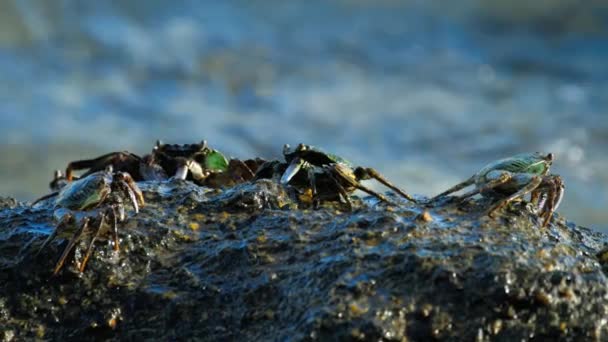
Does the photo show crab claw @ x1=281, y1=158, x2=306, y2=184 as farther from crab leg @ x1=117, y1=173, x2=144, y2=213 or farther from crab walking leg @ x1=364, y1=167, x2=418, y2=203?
crab leg @ x1=117, y1=173, x2=144, y2=213

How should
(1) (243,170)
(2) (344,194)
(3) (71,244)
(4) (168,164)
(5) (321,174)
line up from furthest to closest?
(4) (168,164) < (1) (243,170) < (5) (321,174) < (2) (344,194) < (3) (71,244)

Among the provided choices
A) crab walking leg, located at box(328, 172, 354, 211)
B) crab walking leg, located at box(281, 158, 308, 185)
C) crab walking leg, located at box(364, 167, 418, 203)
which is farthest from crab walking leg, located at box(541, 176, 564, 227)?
crab walking leg, located at box(281, 158, 308, 185)

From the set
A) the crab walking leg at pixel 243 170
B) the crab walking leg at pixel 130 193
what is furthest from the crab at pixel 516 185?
the crab walking leg at pixel 243 170

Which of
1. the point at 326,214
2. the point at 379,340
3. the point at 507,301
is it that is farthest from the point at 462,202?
the point at 379,340

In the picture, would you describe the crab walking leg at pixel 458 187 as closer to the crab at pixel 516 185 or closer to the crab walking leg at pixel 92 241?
the crab at pixel 516 185

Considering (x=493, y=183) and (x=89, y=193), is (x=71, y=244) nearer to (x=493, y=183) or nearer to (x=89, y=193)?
(x=89, y=193)

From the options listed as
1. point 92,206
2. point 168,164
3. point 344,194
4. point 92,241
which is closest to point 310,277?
point 344,194
